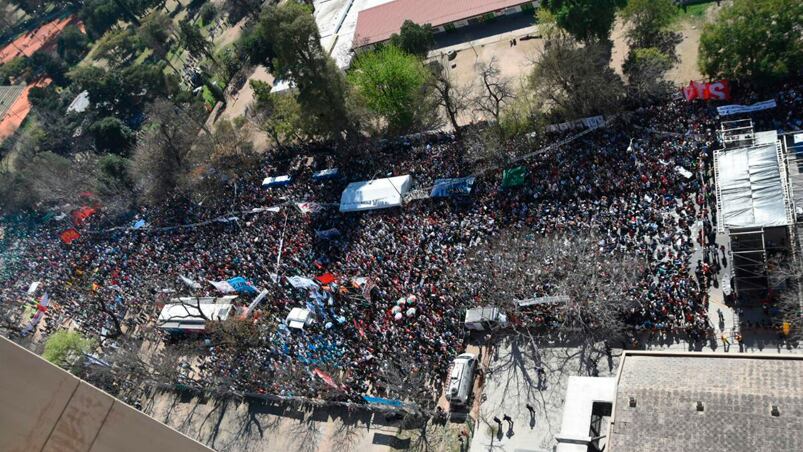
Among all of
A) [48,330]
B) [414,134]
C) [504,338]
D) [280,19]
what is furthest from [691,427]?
[48,330]

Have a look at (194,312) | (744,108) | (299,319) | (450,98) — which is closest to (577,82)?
(744,108)

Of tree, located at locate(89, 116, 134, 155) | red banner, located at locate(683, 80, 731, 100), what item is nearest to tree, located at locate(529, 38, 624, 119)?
red banner, located at locate(683, 80, 731, 100)

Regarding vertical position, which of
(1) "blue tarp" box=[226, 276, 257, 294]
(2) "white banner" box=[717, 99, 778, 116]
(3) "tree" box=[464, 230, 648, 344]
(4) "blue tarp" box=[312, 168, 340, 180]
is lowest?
(1) "blue tarp" box=[226, 276, 257, 294]

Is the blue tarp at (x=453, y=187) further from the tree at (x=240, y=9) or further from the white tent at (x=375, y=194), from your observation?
the tree at (x=240, y=9)

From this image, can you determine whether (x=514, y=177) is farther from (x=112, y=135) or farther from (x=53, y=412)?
(x=112, y=135)

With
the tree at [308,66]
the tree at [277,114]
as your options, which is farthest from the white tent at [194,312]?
the tree at [277,114]

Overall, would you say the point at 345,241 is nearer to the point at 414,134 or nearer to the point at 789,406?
the point at 414,134

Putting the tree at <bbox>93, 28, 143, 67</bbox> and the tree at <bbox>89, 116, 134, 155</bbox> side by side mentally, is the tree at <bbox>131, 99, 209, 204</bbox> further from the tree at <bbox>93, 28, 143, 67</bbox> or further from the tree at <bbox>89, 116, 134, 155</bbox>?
the tree at <bbox>93, 28, 143, 67</bbox>
